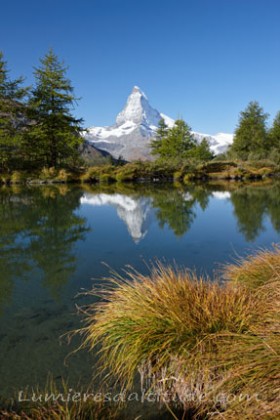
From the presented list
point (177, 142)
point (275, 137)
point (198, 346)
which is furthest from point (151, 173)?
point (198, 346)

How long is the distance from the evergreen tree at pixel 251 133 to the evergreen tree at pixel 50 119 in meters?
30.3

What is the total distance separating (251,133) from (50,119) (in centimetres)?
3627

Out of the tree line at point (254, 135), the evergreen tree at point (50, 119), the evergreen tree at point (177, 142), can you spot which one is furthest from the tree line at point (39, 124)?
the tree line at point (254, 135)

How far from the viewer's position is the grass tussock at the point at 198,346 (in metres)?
2.26

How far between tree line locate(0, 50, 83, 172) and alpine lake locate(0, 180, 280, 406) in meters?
19.3

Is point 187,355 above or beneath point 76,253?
above

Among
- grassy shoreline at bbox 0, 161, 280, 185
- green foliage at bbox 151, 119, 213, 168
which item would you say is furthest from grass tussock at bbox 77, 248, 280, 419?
green foliage at bbox 151, 119, 213, 168

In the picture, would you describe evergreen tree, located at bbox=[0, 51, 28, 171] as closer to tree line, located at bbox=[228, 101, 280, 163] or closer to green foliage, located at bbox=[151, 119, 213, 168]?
green foliage, located at bbox=[151, 119, 213, 168]

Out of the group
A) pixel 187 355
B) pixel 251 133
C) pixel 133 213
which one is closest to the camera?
pixel 187 355

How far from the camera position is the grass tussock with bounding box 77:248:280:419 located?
2.26 meters

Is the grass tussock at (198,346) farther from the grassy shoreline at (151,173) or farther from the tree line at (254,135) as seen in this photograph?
the tree line at (254,135)

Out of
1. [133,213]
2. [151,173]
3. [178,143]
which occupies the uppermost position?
[178,143]

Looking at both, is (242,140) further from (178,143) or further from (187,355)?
(187,355)

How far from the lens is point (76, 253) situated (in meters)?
8.04
